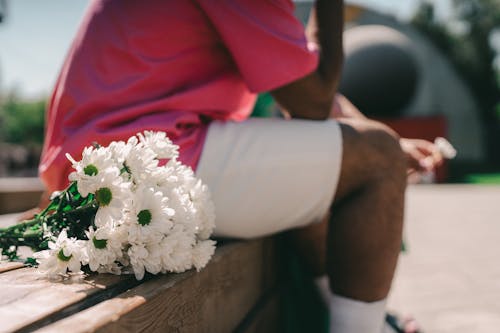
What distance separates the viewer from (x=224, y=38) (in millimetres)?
1340

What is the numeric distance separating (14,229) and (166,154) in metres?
0.50

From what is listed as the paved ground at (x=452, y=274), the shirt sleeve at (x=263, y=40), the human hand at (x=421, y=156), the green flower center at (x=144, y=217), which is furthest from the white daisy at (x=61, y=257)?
the paved ground at (x=452, y=274)

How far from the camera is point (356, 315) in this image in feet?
4.55

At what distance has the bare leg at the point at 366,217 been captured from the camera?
1368 mm

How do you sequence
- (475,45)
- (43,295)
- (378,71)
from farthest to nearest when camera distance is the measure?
(475,45), (378,71), (43,295)

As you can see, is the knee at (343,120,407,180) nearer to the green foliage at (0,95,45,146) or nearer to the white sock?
the white sock

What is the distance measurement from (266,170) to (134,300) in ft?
2.11

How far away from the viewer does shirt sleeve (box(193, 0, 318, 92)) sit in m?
1.31

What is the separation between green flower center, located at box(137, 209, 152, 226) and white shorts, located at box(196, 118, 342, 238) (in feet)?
1.38

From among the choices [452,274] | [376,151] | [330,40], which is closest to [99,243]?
[376,151]

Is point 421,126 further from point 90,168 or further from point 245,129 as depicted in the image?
point 90,168

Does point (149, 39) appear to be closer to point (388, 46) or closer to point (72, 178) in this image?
point (72, 178)

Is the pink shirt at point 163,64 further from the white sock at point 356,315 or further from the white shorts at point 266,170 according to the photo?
the white sock at point 356,315

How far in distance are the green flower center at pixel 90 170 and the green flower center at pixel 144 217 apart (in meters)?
0.10
